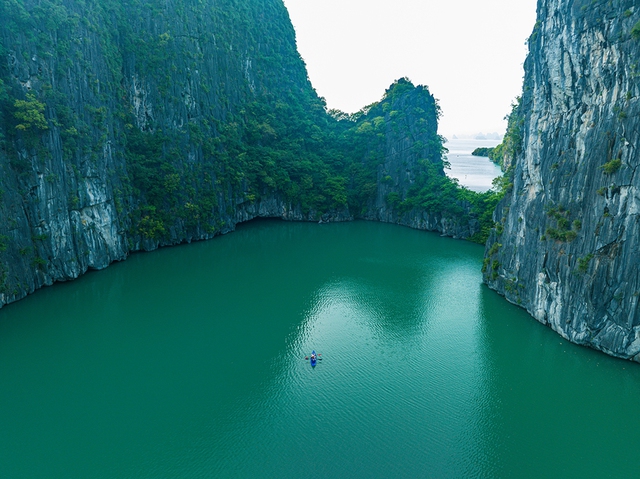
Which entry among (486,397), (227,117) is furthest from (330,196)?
(486,397)

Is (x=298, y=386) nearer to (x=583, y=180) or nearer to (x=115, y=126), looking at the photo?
(x=583, y=180)

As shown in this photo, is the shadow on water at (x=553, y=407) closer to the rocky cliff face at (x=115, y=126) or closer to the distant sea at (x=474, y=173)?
the rocky cliff face at (x=115, y=126)

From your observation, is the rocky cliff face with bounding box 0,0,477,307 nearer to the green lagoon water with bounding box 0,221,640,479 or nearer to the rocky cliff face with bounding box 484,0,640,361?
the green lagoon water with bounding box 0,221,640,479

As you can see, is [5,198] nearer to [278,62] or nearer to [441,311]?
[441,311]

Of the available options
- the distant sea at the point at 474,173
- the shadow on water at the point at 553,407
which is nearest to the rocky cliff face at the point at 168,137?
the distant sea at the point at 474,173

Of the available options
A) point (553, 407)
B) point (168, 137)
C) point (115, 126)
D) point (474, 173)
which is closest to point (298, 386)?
point (553, 407)

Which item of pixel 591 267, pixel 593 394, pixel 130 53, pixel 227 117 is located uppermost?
pixel 130 53
